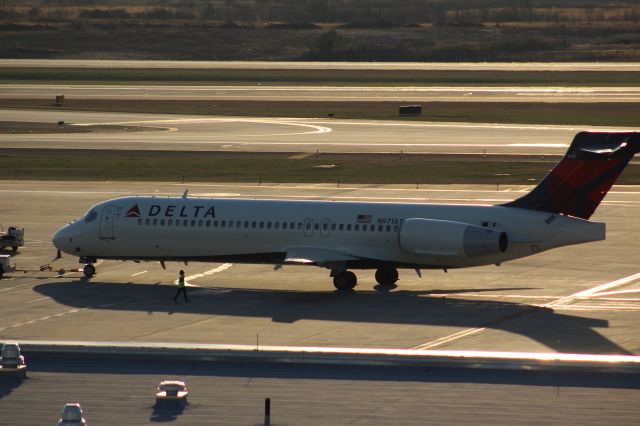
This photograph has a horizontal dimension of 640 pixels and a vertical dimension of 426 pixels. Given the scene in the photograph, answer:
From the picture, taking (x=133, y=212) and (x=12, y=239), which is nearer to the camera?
(x=133, y=212)

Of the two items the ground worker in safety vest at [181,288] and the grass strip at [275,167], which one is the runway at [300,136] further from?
the ground worker in safety vest at [181,288]

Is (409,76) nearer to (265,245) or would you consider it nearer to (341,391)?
(265,245)

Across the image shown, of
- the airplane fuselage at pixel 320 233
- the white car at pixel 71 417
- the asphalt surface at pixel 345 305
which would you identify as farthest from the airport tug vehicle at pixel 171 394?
the airplane fuselage at pixel 320 233

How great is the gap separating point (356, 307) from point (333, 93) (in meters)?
122

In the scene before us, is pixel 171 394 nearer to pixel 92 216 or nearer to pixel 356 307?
pixel 356 307

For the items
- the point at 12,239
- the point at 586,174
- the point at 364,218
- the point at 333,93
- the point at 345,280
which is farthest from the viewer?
the point at 333,93

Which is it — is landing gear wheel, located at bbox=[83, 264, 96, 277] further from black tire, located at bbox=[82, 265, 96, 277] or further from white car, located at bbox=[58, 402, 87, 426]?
white car, located at bbox=[58, 402, 87, 426]

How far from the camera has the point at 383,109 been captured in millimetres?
146125

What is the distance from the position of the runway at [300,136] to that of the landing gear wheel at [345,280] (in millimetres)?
54480

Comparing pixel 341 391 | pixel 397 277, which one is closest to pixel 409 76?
pixel 397 277

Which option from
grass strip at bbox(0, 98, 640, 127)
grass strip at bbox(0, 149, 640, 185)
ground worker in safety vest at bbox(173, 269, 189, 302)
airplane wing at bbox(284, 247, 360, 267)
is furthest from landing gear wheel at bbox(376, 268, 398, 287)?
grass strip at bbox(0, 98, 640, 127)

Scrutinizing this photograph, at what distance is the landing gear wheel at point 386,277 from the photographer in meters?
52.0

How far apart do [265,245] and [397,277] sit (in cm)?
563

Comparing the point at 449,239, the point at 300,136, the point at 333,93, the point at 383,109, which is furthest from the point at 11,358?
the point at 333,93
